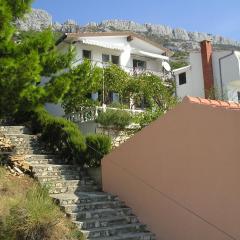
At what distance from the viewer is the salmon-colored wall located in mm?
11502

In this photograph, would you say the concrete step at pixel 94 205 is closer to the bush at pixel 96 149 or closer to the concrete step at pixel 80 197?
the concrete step at pixel 80 197

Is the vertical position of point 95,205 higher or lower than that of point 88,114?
lower

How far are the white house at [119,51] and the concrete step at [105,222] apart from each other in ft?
63.8

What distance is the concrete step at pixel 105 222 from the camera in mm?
12898

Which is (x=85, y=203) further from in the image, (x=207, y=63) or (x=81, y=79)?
(x=207, y=63)

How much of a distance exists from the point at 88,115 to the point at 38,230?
14.2 meters

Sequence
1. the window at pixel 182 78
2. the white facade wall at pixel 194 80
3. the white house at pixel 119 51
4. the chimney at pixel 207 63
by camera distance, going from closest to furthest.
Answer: the white house at pixel 119 51, the chimney at pixel 207 63, the white facade wall at pixel 194 80, the window at pixel 182 78

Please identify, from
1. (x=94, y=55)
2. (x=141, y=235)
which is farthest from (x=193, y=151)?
(x=94, y=55)

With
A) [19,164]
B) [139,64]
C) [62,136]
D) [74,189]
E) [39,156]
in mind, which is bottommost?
[74,189]

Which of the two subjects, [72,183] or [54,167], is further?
[54,167]

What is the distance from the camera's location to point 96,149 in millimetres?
18031

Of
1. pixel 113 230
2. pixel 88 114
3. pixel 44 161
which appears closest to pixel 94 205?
pixel 113 230

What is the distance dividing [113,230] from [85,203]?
5.26 feet

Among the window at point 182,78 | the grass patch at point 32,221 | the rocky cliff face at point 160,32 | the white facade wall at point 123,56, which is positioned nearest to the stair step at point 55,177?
the grass patch at point 32,221
